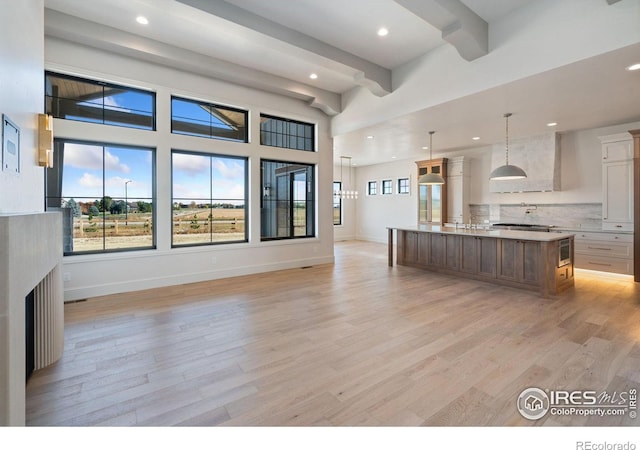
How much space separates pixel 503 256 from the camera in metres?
5.07

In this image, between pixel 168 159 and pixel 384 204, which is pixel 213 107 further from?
pixel 384 204

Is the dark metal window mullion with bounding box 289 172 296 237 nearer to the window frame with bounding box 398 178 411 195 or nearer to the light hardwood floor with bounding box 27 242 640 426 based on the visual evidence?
the light hardwood floor with bounding box 27 242 640 426

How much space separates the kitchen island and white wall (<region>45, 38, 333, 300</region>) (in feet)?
8.57

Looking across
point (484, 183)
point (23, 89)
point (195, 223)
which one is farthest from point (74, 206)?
point (484, 183)

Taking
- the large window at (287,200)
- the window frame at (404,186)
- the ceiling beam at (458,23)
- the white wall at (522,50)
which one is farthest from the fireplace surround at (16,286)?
the window frame at (404,186)

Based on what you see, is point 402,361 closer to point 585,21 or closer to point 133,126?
point 585,21

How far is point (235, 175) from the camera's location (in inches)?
238

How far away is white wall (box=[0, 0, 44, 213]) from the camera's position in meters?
1.80

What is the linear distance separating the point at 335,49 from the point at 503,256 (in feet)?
14.4

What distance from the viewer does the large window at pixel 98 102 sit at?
14.0ft

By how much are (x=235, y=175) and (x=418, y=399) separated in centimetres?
513

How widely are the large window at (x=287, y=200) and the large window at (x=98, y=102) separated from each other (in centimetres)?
226

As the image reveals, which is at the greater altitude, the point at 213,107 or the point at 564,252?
the point at 213,107

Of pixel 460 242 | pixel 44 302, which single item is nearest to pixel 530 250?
pixel 460 242
